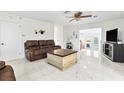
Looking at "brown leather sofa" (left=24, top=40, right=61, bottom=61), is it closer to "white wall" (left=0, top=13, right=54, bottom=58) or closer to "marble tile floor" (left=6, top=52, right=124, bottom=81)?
"white wall" (left=0, top=13, right=54, bottom=58)

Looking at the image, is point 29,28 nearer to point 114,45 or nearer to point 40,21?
point 40,21

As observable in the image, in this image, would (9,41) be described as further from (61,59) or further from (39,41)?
(61,59)

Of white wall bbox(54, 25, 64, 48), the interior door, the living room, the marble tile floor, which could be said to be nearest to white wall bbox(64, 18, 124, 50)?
the living room

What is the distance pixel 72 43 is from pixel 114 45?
432 centimetres

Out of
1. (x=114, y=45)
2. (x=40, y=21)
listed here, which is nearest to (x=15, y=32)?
(x=40, y=21)

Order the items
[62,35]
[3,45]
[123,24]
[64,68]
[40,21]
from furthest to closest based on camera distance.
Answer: [62,35]
[40,21]
[123,24]
[3,45]
[64,68]

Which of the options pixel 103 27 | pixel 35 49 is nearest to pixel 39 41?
pixel 35 49

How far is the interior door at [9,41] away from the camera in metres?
4.18

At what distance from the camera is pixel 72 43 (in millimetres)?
8320

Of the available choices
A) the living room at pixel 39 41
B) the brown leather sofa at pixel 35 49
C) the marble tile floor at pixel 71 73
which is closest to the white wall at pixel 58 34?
the living room at pixel 39 41

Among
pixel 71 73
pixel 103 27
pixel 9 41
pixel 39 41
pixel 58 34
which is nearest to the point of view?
pixel 71 73

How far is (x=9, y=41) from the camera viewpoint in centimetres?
442

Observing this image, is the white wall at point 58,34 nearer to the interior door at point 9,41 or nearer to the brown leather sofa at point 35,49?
the brown leather sofa at point 35,49

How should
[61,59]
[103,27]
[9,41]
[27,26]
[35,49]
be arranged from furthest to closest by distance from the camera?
[103,27] → [27,26] → [35,49] → [9,41] → [61,59]
